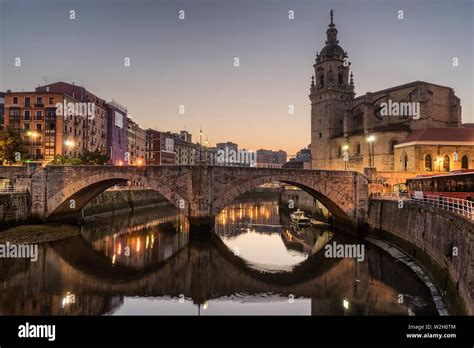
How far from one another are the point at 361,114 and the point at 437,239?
46669 millimetres

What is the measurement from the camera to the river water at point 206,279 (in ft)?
62.2

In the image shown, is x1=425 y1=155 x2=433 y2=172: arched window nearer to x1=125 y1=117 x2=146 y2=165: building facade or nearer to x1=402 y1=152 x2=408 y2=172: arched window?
x1=402 y1=152 x2=408 y2=172: arched window

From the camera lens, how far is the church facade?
2192 inches

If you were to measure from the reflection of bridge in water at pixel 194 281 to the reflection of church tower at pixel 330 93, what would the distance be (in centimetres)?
4069

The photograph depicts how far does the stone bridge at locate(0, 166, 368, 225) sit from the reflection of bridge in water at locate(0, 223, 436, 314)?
7.59 meters

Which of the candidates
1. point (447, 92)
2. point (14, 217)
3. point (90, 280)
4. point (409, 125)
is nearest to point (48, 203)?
point (14, 217)

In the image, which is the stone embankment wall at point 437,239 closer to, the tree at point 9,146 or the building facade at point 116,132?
the tree at point 9,146

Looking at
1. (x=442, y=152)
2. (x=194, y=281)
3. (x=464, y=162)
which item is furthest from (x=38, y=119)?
(x=464, y=162)

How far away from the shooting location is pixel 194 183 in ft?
121

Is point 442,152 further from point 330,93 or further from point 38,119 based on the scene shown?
point 38,119

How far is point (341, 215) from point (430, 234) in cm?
1724

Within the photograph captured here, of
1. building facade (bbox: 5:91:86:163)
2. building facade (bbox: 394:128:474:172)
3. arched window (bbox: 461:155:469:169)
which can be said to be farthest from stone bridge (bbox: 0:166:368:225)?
building facade (bbox: 5:91:86:163)


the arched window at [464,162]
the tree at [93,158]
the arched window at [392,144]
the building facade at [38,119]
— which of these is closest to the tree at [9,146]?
the tree at [93,158]

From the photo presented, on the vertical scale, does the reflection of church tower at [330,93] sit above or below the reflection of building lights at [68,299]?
above
